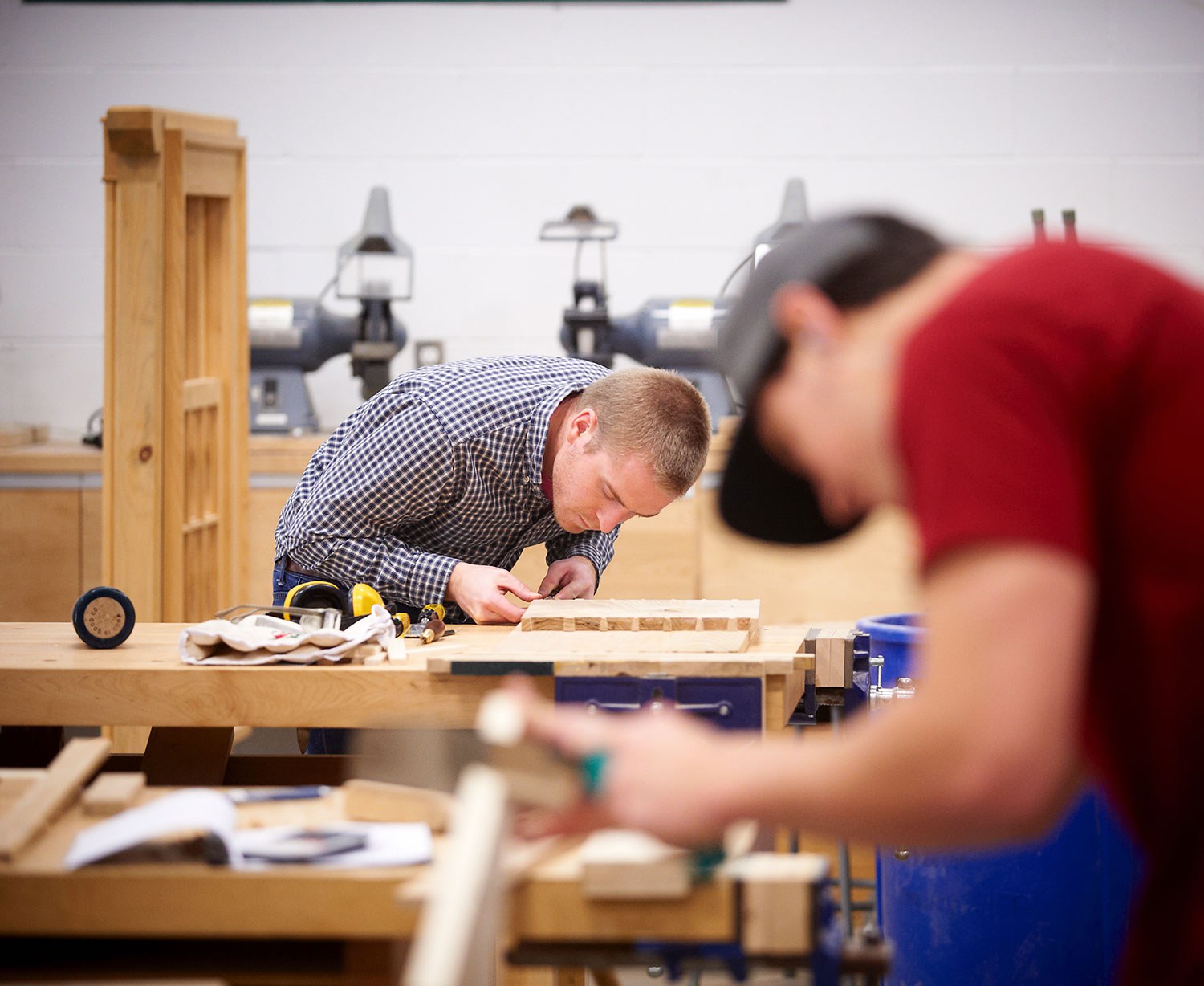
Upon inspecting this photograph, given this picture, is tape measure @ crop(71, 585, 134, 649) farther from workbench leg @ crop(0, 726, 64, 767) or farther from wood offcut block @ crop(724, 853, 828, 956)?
wood offcut block @ crop(724, 853, 828, 956)

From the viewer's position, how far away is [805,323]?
2.87 feet

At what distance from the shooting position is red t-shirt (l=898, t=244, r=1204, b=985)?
0.75 m

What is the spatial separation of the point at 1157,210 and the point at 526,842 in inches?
156

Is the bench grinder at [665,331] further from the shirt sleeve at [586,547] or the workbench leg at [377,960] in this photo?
the workbench leg at [377,960]

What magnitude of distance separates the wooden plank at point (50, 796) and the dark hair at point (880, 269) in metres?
0.94

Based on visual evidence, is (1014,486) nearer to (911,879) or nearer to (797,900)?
(797,900)

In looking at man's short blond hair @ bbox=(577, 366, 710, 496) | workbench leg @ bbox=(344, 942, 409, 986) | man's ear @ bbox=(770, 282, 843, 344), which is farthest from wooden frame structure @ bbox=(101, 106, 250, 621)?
man's ear @ bbox=(770, 282, 843, 344)

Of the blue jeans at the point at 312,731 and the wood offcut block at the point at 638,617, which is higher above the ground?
the wood offcut block at the point at 638,617

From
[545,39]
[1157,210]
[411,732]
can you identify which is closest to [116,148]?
[411,732]

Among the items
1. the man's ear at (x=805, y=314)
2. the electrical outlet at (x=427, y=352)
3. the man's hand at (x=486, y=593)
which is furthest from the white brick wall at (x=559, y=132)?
the man's ear at (x=805, y=314)

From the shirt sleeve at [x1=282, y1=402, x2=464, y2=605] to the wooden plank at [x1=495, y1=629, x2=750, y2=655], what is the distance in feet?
1.23

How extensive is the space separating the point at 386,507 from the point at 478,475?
18 centimetres

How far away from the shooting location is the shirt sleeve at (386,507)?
7.83 feet

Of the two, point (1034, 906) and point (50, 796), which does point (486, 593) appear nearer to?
point (50, 796)
